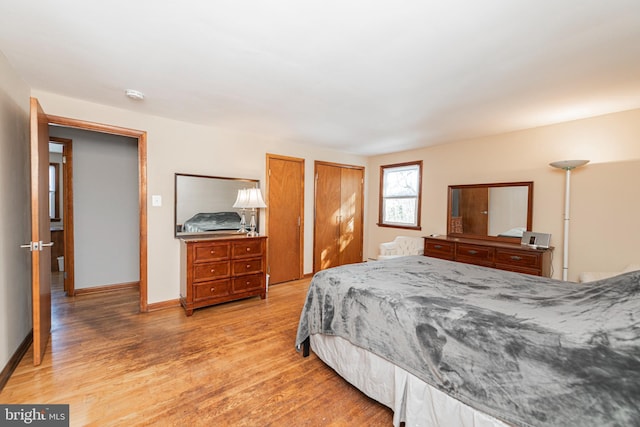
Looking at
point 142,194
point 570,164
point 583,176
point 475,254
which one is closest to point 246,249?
point 142,194

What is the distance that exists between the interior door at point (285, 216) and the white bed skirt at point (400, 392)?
2528mm

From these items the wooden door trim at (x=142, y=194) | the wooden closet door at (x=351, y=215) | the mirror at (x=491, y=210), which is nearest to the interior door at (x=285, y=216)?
the wooden closet door at (x=351, y=215)

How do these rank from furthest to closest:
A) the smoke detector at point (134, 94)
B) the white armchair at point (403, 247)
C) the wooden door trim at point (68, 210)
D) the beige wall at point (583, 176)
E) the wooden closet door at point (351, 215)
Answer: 1. the wooden closet door at point (351, 215)
2. the white armchair at point (403, 247)
3. the wooden door trim at point (68, 210)
4. the beige wall at point (583, 176)
5. the smoke detector at point (134, 94)

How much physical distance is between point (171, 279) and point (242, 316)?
111 centimetres

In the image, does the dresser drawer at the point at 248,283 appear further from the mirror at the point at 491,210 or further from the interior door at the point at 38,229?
the mirror at the point at 491,210

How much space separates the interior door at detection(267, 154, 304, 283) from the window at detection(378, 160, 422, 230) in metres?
1.76

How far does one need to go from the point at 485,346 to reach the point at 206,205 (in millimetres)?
3442

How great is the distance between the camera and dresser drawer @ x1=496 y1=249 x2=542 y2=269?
3.17 m

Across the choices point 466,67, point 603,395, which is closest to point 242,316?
point 603,395

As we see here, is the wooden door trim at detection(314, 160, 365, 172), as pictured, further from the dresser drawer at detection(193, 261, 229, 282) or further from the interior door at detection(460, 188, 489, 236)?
the dresser drawer at detection(193, 261, 229, 282)

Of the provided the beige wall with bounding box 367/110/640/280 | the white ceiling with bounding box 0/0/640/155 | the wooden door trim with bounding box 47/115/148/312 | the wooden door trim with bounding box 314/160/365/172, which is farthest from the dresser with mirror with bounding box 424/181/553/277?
the wooden door trim with bounding box 47/115/148/312

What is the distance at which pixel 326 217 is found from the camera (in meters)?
5.08

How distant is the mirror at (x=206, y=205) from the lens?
11.6 feet

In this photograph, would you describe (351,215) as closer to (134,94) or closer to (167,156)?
(167,156)
